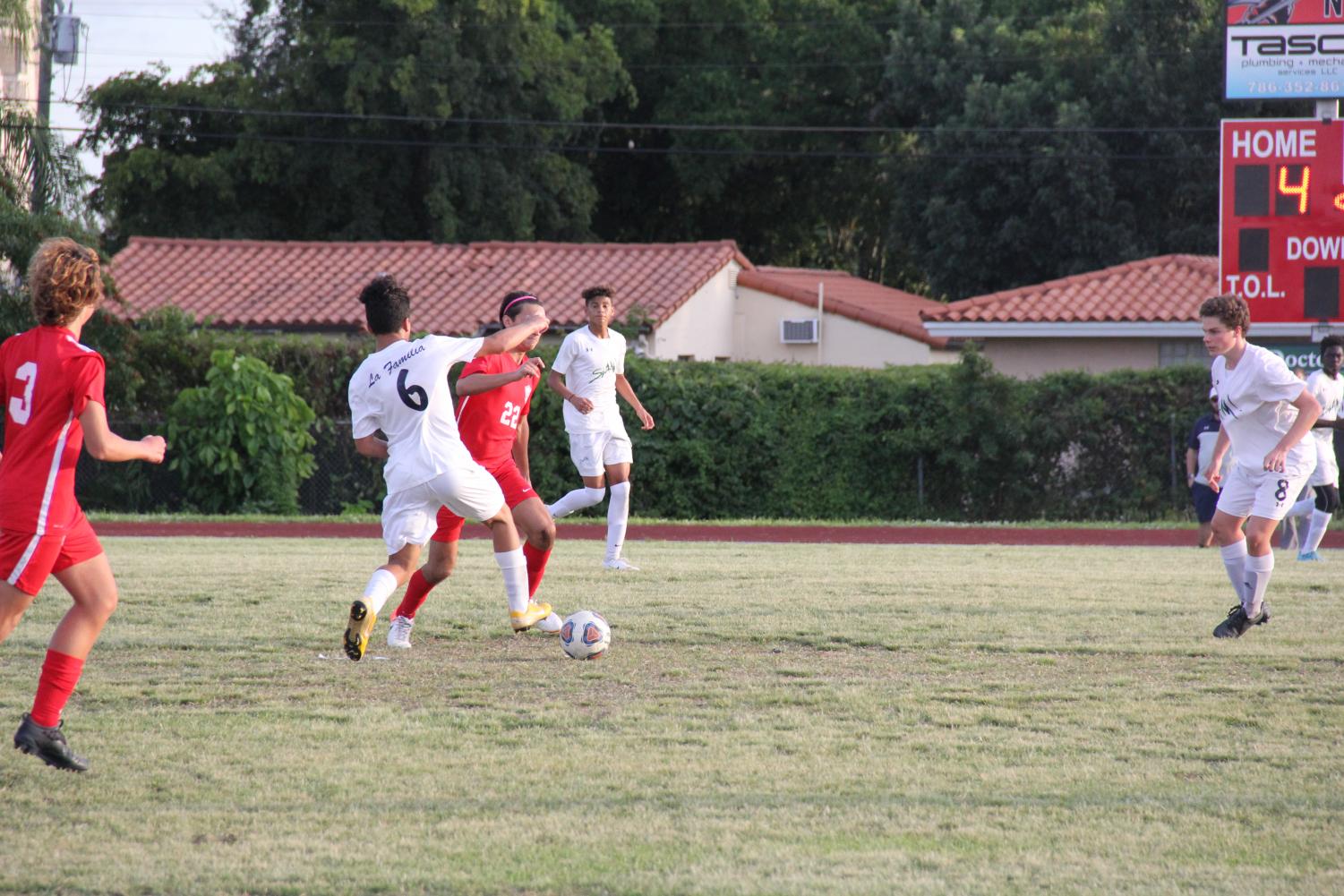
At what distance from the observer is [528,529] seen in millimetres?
8477

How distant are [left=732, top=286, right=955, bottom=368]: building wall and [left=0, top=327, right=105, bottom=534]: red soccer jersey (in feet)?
99.3

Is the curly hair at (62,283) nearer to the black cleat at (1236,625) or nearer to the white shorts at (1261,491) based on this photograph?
the black cleat at (1236,625)

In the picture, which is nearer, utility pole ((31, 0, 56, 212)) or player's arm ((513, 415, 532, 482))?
player's arm ((513, 415, 532, 482))

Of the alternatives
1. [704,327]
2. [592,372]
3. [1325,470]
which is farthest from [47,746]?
[704,327]

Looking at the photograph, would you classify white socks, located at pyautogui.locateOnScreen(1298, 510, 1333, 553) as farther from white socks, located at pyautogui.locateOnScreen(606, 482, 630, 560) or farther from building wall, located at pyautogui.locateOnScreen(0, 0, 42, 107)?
building wall, located at pyautogui.locateOnScreen(0, 0, 42, 107)

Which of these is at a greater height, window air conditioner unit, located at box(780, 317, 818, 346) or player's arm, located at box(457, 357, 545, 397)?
window air conditioner unit, located at box(780, 317, 818, 346)

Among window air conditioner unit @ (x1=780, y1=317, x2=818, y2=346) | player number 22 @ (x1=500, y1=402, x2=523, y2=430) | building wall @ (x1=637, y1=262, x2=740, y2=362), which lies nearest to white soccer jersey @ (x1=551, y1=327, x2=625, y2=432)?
player number 22 @ (x1=500, y1=402, x2=523, y2=430)

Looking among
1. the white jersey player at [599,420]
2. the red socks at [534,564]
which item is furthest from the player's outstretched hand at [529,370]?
the white jersey player at [599,420]

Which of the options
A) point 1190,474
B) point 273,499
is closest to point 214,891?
point 1190,474

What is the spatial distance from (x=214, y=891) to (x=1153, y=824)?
2891 mm

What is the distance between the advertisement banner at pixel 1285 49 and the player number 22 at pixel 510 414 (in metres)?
11.5

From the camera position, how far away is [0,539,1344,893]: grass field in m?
4.41

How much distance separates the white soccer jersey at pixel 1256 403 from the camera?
8539 millimetres

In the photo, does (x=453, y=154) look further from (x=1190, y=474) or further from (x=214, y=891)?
(x=214, y=891)
